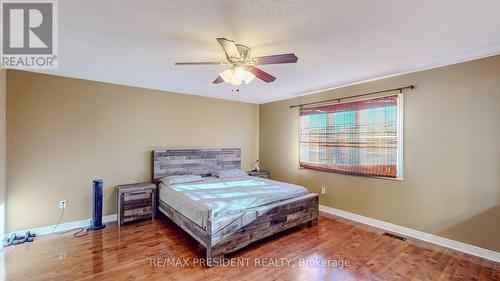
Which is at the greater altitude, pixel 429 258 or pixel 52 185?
pixel 52 185

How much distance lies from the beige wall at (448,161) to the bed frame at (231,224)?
1.21m

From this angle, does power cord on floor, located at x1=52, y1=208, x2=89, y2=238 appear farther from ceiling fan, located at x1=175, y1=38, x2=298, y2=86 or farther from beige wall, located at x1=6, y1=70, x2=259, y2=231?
ceiling fan, located at x1=175, y1=38, x2=298, y2=86

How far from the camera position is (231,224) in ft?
8.53

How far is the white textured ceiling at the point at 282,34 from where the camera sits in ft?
5.51

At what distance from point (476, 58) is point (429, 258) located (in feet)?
7.98

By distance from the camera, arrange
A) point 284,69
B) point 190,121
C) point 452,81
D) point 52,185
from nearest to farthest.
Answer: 1. point 452,81
2. point 284,69
3. point 52,185
4. point 190,121

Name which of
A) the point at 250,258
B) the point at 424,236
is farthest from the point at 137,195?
the point at 424,236

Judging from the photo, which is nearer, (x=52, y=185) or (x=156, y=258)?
(x=156, y=258)

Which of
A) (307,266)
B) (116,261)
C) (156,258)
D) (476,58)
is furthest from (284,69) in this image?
(116,261)

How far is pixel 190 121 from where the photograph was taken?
4.68 meters

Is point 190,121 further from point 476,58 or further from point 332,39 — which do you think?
point 476,58

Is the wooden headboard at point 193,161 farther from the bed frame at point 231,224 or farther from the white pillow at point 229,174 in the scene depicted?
the white pillow at point 229,174

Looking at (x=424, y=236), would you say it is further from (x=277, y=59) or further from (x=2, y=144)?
(x=2, y=144)
